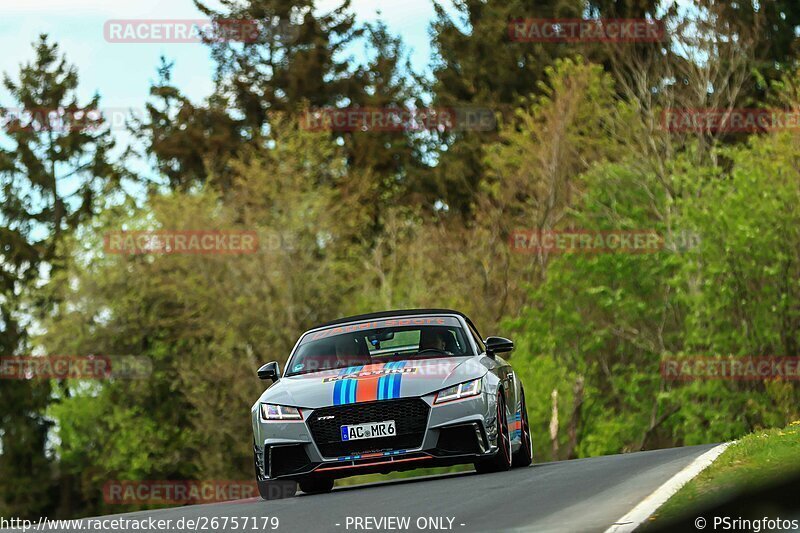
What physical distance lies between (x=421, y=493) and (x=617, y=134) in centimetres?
3805

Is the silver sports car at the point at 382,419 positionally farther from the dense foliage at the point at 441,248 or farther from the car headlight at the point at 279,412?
the dense foliage at the point at 441,248

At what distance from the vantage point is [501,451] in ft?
49.3

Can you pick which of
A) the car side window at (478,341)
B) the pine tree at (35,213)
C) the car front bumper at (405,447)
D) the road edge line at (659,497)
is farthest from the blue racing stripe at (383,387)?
the pine tree at (35,213)

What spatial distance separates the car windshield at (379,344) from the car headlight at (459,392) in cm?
95

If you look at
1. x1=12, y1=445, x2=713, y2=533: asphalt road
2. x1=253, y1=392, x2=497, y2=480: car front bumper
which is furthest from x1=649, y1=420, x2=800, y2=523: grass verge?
x1=253, y1=392, x2=497, y2=480: car front bumper

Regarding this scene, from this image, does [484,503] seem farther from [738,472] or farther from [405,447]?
[405,447]

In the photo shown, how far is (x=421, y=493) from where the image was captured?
13406mm

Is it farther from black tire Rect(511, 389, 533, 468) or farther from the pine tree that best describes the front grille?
the pine tree

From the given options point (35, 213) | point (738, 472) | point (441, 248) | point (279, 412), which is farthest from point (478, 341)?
point (35, 213)

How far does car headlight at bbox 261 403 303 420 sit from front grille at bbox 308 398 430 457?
16cm

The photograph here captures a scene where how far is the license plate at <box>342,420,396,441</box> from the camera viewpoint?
14320 millimetres

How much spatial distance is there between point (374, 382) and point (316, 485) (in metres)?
1.88

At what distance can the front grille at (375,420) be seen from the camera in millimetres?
14305

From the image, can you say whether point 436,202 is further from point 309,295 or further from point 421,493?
point 421,493
